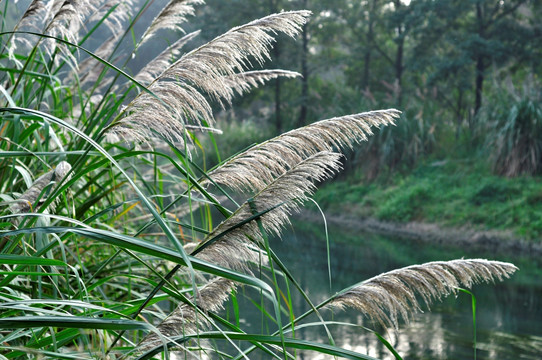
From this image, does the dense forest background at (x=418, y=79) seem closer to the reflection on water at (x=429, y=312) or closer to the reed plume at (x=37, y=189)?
the reflection on water at (x=429, y=312)

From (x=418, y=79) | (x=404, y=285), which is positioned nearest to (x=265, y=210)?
Result: (x=404, y=285)

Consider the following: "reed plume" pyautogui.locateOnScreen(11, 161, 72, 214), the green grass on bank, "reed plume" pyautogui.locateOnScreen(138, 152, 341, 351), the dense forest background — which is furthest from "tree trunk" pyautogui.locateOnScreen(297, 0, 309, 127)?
"reed plume" pyautogui.locateOnScreen(138, 152, 341, 351)

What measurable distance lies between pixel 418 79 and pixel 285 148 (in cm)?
1268

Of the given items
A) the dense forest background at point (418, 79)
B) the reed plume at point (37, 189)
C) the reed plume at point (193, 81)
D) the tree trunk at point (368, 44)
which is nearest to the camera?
the reed plume at point (193, 81)

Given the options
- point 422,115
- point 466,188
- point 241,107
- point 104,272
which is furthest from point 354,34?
point 104,272

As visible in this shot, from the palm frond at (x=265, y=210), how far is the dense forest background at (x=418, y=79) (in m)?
7.04

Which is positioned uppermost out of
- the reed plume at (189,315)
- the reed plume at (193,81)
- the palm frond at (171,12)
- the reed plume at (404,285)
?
the palm frond at (171,12)

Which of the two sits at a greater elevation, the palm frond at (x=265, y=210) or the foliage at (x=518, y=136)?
the palm frond at (x=265, y=210)

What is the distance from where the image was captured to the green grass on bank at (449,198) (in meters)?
6.70

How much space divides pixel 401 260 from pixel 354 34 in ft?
30.7

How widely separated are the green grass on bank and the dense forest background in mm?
287

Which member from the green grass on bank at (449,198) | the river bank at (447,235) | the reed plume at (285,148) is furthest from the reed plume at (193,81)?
the green grass on bank at (449,198)

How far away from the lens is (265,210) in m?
0.85

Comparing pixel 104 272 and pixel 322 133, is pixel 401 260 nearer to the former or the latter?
pixel 104 272
